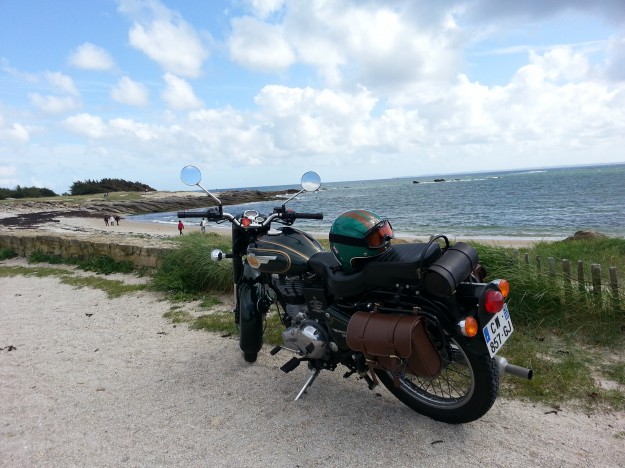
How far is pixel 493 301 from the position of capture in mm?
2277

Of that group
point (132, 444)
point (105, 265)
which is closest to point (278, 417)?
point (132, 444)

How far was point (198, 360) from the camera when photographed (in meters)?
4.04

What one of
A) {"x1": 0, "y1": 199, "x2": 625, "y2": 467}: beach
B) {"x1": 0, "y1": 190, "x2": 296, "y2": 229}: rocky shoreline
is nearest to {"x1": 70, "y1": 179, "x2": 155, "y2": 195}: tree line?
{"x1": 0, "y1": 190, "x2": 296, "y2": 229}: rocky shoreline

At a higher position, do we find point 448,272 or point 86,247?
point 448,272

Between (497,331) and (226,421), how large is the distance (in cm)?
184

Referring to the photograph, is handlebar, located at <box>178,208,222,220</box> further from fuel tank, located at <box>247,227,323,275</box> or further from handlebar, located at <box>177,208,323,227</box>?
fuel tank, located at <box>247,227,323,275</box>

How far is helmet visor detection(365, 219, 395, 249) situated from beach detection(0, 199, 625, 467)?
1169mm

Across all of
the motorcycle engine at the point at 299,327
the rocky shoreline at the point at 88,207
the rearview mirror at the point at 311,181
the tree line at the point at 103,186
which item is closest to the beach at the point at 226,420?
the motorcycle engine at the point at 299,327

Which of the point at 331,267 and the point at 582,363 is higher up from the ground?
the point at 331,267

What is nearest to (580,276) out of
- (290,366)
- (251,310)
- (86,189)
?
(290,366)

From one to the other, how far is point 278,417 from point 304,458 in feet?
1.63

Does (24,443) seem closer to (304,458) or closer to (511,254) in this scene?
(304,458)

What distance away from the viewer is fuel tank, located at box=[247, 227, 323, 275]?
3170mm

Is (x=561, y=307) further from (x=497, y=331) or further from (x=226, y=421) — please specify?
(x=226, y=421)
